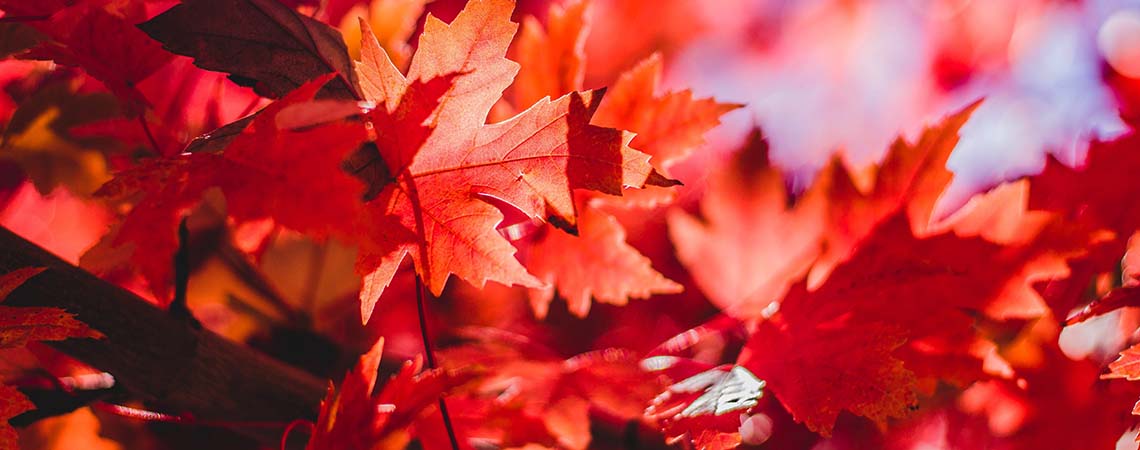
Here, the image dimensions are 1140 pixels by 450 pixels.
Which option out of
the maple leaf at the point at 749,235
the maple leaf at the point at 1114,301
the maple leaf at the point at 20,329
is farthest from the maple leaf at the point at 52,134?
the maple leaf at the point at 1114,301

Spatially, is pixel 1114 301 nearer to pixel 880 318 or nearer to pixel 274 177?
pixel 880 318

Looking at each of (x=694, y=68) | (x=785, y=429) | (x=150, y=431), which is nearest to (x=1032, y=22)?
(x=694, y=68)

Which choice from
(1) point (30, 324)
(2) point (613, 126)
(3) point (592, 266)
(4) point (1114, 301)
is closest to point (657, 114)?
(2) point (613, 126)

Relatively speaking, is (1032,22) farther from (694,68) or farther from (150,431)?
(150,431)

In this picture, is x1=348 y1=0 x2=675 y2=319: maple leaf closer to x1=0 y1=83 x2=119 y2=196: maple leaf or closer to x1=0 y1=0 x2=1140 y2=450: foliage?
x1=0 y1=0 x2=1140 y2=450: foliage

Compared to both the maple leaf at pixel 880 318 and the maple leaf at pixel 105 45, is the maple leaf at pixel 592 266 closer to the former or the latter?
the maple leaf at pixel 880 318

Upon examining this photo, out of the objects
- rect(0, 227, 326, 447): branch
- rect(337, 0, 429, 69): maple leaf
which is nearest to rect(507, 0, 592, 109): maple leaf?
rect(337, 0, 429, 69): maple leaf
